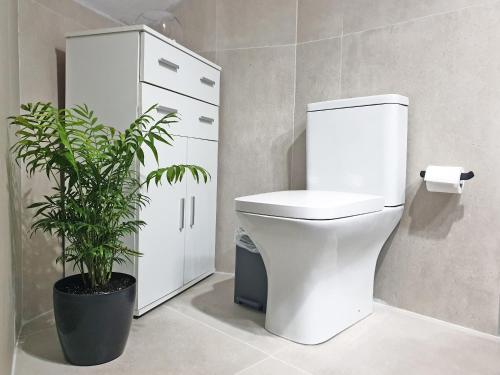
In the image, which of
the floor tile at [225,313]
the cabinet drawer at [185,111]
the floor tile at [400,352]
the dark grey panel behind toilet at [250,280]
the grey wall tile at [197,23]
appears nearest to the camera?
the floor tile at [400,352]

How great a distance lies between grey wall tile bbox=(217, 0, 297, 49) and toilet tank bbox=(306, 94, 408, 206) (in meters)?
0.52

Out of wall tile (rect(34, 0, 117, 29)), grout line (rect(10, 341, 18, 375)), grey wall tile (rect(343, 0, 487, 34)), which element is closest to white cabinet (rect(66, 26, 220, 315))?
wall tile (rect(34, 0, 117, 29))

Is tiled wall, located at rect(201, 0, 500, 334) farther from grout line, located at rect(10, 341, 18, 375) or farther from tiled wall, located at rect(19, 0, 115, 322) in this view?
grout line, located at rect(10, 341, 18, 375)

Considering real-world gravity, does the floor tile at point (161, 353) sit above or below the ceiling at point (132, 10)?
below

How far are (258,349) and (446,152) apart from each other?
106cm

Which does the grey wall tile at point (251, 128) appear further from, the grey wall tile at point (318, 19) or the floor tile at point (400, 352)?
the floor tile at point (400, 352)

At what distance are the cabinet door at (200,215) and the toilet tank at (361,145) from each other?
0.54m

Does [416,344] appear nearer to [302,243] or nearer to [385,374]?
[385,374]

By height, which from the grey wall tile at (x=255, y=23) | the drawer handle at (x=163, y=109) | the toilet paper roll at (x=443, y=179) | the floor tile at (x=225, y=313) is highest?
the grey wall tile at (x=255, y=23)

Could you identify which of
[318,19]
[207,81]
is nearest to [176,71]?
[207,81]

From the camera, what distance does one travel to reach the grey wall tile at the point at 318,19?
1.88 m

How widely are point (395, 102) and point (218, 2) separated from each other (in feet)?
3.75

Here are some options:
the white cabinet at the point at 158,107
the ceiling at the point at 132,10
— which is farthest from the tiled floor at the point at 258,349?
the ceiling at the point at 132,10

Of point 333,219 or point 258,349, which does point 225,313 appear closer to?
point 258,349
